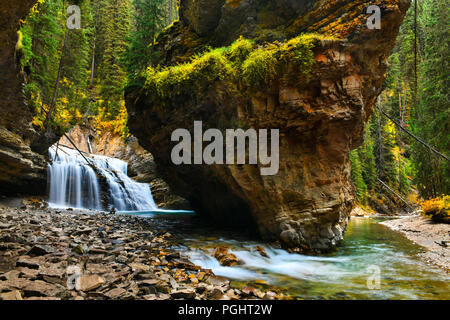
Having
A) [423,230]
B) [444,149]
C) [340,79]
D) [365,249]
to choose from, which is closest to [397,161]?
[444,149]

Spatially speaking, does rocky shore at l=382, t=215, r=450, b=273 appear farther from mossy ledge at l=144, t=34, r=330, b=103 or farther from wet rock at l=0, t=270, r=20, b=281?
wet rock at l=0, t=270, r=20, b=281

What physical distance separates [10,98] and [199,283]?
457 inches

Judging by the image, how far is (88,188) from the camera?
15.8 meters

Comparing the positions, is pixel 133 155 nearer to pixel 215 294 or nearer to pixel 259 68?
pixel 259 68

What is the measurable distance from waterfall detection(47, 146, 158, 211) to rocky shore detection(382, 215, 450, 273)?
1494cm

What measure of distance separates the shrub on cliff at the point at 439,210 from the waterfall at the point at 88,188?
56.3 ft

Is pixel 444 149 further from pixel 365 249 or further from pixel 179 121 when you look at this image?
pixel 179 121

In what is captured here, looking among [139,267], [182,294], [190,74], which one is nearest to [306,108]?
[190,74]

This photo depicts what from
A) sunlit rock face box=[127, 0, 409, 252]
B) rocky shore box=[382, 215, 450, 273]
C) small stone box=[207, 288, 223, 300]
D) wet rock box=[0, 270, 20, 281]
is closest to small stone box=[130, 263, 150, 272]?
small stone box=[207, 288, 223, 300]

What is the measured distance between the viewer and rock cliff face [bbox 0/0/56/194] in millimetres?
8852

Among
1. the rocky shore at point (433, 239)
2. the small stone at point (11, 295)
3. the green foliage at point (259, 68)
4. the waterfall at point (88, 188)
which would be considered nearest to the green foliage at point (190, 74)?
the green foliage at point (259, 68)

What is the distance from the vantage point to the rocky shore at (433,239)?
648cm

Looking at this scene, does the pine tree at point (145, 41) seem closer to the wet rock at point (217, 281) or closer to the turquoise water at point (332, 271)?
Answer: the turquoise water at point (332, 271)
